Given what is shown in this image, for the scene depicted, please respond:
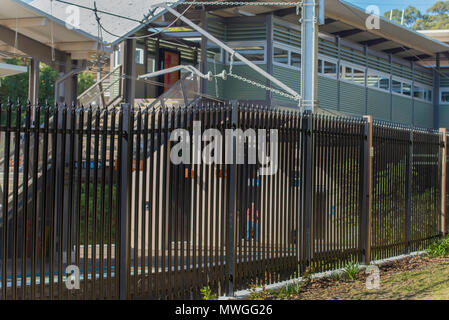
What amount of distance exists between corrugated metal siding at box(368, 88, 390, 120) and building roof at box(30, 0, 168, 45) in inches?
549

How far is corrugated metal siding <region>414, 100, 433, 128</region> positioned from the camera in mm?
33969

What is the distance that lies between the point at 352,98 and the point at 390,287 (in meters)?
Answer: 18.6

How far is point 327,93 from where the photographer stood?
79.7 feet

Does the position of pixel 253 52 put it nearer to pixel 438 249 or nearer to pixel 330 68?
pixel 330 68

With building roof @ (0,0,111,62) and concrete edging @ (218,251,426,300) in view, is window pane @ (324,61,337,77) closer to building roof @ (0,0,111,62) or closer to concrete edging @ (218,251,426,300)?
building roof @ (0,0,111,62)

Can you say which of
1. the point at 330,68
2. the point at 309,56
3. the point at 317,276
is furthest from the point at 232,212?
the point at 330,68

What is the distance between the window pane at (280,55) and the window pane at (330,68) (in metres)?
3.43

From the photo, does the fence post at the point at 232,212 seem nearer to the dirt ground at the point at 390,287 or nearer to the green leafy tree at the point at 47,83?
the dirt ground at the point at 390,287

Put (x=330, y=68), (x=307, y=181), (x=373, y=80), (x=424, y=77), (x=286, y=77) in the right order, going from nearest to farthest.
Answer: (x=307, y=181) < (x=286, y=77) < (x=330, y=68) < (x=373, y=80) < (x=424, y=77)

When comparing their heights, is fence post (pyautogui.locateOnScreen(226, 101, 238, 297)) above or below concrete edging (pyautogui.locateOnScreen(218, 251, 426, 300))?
above

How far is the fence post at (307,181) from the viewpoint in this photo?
29.6ft

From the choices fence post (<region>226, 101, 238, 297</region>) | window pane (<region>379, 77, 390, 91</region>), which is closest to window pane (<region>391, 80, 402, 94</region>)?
window pane (<region>379, 77, 390, 91</region>)
